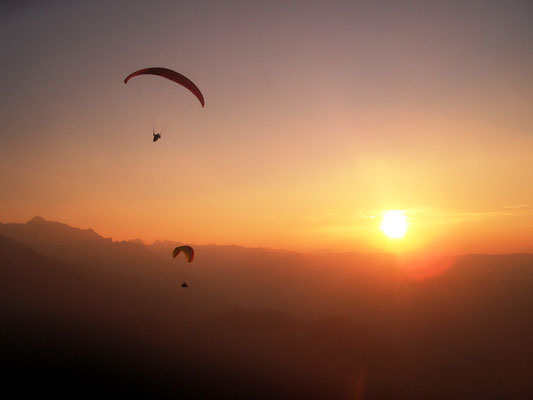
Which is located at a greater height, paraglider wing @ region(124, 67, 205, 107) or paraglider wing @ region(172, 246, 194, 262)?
paraglider wing @ region(124, 67, 205, 107)

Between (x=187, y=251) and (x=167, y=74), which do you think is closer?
(x=167, y=74)

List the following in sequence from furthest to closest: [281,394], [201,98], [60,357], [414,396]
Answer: [414,396], [281,394], [60,357], [201,98]

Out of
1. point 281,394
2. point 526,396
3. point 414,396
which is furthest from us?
point 526,396

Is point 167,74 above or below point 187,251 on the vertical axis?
above

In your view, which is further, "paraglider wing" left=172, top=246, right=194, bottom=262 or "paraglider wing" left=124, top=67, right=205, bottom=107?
"paraglider wing" left=172, top=246, right=194, bottom=262

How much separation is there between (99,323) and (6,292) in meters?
85.2

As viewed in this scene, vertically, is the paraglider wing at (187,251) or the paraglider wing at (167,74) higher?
the paraglider wing at (167,74)

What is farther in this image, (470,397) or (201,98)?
(470,397)

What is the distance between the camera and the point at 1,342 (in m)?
96.1

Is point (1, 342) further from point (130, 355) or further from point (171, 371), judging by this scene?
point (171, 371)

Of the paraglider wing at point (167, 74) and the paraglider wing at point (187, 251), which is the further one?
the paraglider wing at point (187, 251)

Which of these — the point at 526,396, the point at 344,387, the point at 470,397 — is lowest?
the point at 344,387

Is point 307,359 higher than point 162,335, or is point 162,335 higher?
point 307,359

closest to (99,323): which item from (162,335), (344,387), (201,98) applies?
(162,335)
